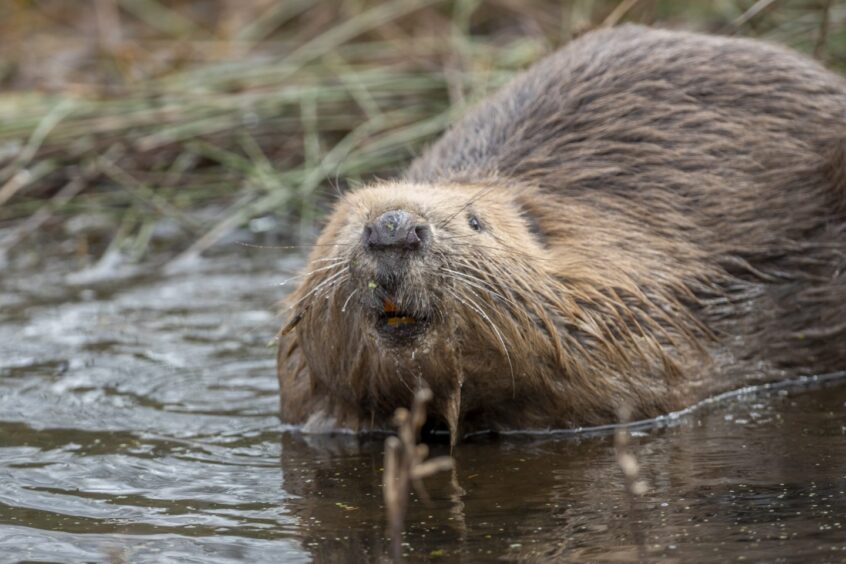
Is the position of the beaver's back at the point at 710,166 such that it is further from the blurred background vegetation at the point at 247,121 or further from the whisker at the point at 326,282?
the blurred background vegetation at the point at 247,121

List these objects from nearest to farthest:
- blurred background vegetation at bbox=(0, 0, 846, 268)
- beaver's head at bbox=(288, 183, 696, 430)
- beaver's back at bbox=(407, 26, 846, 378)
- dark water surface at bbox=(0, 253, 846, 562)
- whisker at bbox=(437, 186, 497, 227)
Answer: dark water surface at bbox=(0, 253, 846, 562), beaver's head at bbox=(288, 183, 696, 430), whisker at bbox=(437, 186, 497, 227), beaver's back at bbox=(407, 26, 846, 378), blurred background vegetation at bbox=(0, 0, 846, 268)

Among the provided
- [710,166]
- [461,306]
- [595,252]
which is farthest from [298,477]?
[710,166]

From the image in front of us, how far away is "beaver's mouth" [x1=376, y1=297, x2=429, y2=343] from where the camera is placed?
3.90m

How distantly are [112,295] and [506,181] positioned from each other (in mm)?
2224

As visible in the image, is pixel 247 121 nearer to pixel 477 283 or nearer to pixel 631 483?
pixel 477 283

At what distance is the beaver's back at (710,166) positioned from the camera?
4766 mm

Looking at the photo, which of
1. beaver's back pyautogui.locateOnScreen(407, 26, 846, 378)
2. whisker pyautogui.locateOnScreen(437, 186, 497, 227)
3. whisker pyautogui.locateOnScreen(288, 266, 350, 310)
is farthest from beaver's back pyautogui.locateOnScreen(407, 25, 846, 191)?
whisker pyautogui.locateOnScreen(288, 266, 350, 310)

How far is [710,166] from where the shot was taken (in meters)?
4.85

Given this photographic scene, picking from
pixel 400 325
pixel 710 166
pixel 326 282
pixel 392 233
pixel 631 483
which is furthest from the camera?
pixel 710 166

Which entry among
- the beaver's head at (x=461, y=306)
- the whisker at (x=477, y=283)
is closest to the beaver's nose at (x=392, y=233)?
the beaver's head at (x=461, y=306)

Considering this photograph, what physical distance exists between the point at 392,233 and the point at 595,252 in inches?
39.3

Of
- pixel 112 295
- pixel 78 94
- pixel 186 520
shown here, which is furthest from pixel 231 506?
pixel 78 94

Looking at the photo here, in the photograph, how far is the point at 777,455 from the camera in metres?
3.91

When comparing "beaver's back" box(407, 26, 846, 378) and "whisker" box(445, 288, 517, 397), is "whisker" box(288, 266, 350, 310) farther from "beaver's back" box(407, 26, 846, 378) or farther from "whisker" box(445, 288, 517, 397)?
"beaver's back" box(407, 26, 846, 378)
